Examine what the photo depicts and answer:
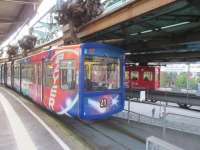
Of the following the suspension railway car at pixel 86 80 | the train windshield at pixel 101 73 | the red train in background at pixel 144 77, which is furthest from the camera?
the red train in background at pixel 144 77

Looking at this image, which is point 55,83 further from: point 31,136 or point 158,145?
point 158,145

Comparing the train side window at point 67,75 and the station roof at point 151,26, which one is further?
the train side window at point 67,75

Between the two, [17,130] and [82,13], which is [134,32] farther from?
[17,130]

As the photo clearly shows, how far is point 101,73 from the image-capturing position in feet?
37.7

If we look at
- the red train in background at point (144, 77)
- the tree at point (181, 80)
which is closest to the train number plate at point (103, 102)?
the tree at point (181, 80)

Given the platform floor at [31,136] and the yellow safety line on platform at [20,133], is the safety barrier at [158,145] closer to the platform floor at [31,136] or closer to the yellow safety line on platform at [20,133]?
the platform floor at [31,136]

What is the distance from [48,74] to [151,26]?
15.2 feet

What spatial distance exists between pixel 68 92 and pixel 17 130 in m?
2.07

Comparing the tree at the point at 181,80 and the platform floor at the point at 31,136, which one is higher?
the tree at the point at 181,80

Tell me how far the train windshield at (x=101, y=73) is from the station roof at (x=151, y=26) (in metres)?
1.75

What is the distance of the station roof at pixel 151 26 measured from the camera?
33.7ft

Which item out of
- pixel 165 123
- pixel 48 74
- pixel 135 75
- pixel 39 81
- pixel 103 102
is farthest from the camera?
pixel 135 75

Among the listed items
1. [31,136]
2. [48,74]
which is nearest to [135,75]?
[48,74]

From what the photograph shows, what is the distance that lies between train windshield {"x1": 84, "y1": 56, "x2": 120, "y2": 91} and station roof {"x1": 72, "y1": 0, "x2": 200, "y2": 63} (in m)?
1.75
